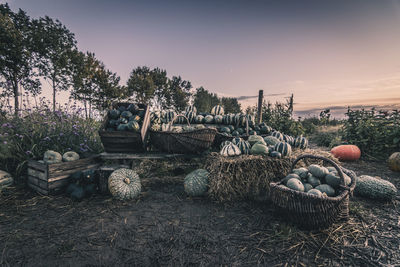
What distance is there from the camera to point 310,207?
189 cm

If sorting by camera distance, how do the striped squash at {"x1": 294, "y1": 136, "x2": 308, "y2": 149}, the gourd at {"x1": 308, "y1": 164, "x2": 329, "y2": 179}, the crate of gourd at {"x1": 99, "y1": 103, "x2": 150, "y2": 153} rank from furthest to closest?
1. the striped squash at {"x1": 294, "y1": 136, "x2": 308, "y2": 149}
2. the crate of gourd at {"x1": 99, "y1": 103, "x2": 150, "y2": 153}
3. the gourd at {"x1": 308, "y1": 164, "x2": 329, "y2": 179}

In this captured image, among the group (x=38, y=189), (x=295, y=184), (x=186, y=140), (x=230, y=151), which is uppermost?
(x=186, y=140)

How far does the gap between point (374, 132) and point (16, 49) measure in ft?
75.3

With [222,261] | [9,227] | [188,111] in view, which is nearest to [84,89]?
[188,111]

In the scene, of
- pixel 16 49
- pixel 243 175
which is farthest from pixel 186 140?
pixel 16 49

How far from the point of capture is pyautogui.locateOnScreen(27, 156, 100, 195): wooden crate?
2.81 meters

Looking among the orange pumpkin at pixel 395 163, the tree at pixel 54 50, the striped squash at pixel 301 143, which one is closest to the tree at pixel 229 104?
the tree at pixel 54 50

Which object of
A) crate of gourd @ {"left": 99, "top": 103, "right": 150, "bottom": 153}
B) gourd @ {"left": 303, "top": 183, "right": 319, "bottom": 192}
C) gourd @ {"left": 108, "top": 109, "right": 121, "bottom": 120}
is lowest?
gourd @ {"left": 303, "top": 183, "right": 319, "bottom": 192}

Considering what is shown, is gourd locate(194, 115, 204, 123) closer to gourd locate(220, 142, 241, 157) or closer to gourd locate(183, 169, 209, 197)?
gourd locate(220, 142, 241, 157)

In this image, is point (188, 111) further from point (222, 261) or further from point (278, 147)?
point (222, 261)

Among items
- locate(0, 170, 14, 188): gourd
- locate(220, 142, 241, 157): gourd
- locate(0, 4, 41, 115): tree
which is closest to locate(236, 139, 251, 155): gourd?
locate(220, 142, 241, 157): gourd

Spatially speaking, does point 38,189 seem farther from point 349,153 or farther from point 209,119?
point 349,153

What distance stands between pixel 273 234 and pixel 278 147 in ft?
4.97

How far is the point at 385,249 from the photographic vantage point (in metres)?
1.78
